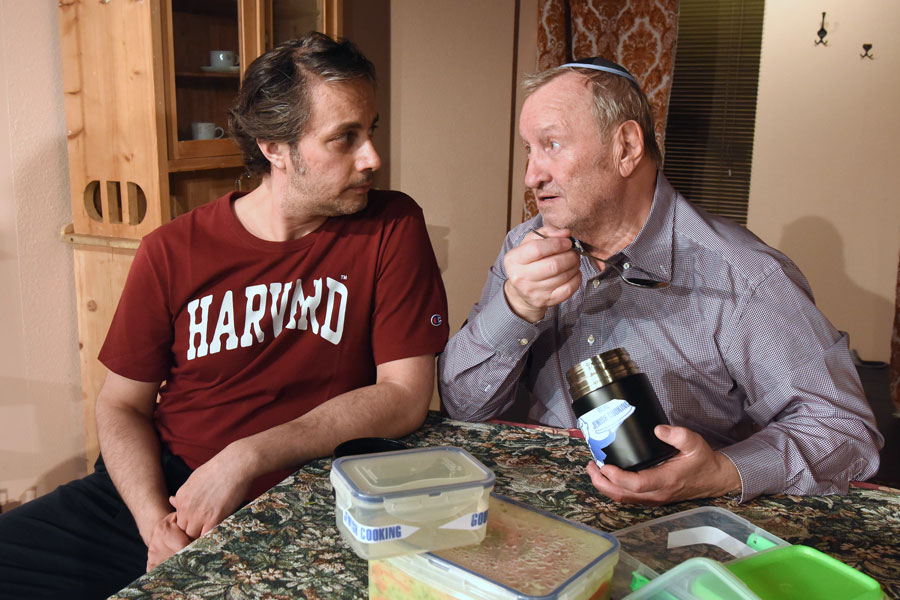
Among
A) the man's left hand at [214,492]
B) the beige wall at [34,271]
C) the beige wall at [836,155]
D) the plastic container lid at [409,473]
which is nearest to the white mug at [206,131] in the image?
the beige wall at [34,271]

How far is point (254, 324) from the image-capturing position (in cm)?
146

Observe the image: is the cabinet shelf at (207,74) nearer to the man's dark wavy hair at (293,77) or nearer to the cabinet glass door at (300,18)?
the cabinet glass door at (300,18)

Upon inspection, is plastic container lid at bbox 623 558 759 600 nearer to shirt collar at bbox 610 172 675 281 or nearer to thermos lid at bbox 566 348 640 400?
thermos lid at bbox 566 348 640 400

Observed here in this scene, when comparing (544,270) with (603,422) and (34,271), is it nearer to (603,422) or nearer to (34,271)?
(603,422)

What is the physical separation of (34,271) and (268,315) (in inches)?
45.5

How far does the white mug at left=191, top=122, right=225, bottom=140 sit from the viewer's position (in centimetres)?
230

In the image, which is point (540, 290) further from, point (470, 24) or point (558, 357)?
point (470, 24)

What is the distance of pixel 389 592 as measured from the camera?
28.7 inches

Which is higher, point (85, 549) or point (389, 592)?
point (389, 592)

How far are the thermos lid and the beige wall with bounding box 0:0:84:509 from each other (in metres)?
1.90

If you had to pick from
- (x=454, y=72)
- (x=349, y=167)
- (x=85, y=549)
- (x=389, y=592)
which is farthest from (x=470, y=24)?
(x=389, y=592)

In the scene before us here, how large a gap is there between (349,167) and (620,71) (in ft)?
1.79

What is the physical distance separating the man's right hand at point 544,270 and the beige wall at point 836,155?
11.5 ft

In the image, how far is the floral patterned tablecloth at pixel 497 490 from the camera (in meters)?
0.81
